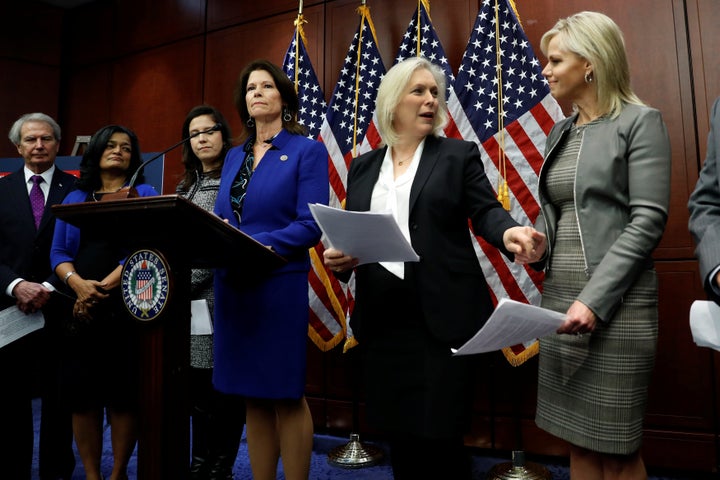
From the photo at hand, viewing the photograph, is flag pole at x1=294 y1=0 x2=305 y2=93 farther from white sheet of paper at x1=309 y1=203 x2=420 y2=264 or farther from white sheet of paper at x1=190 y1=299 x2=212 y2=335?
white sheet of paper at x1=309 y1=203 x2=420 y2=264

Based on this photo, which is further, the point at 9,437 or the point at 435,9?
the point at 435,9

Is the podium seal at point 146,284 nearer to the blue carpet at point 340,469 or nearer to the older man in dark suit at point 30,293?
the older man in dark suit at point 30,293

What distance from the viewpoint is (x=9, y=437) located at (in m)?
2.28

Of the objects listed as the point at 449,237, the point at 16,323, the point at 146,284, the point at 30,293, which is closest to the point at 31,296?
the point at 30,293

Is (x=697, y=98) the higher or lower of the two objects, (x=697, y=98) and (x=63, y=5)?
the lower

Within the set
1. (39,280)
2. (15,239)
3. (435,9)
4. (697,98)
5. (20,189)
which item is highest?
(435,9)

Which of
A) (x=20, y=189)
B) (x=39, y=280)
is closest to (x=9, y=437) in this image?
(x=39, y=280)

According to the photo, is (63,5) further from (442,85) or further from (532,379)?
(532,379)

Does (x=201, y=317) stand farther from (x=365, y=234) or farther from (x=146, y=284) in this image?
(x=365, y=234)

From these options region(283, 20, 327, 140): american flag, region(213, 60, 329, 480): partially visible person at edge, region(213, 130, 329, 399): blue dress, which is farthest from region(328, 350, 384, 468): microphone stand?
region(283, 20, 327, 140): american flag

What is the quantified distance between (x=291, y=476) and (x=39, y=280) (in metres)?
1.48

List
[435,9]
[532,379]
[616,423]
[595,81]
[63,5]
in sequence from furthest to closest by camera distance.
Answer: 1. [63,5]
2. [435,9]
3. [532,379]
4. [595,81]
5. [616,423]

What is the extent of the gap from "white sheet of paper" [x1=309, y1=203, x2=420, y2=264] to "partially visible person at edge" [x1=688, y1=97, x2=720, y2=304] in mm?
616

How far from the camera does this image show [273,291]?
5.69ft
